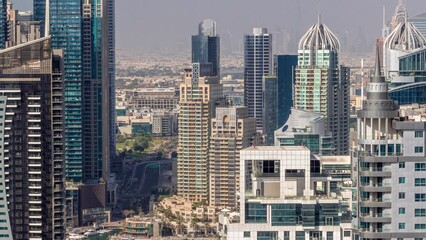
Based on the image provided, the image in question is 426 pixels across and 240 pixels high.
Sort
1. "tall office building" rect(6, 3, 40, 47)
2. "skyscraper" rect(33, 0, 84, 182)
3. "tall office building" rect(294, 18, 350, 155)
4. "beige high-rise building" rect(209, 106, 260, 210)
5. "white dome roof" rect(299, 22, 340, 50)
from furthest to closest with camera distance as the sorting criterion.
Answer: "skyscraper" rect(33, 0, 84, 182), "beige high-rise building" rect(209, 106, 260, 210), "tall office building" rect(294, 18, 350, 155), "white dome roof" rect(299, 22, 340, 50), "tall office building" rect(6, 3, 40, 47)

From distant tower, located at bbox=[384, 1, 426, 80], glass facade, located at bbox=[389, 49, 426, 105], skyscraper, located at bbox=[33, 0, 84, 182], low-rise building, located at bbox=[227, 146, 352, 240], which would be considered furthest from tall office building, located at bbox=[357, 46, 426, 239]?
skyscraper, located at bbox=[33, 0, 84, 182]

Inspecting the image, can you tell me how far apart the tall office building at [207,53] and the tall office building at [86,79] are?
245 centimetres

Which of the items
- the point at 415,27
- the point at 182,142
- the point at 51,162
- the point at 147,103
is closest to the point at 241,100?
the point at 182,142

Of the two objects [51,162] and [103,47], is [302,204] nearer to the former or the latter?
[51,162]

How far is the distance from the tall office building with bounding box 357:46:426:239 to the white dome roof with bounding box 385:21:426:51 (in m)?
9.70

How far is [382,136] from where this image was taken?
1270 cm

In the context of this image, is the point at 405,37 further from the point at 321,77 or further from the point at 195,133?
the point at 195,133

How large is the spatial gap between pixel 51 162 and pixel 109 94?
1035 inches

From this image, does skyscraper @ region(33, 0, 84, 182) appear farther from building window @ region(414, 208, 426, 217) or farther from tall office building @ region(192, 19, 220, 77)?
building window @ region(414, 208, 426, 217)

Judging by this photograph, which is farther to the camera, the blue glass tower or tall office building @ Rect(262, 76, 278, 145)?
tall office building @ Rect(262, 76, 278, 145)

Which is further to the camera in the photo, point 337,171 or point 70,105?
point 70,105

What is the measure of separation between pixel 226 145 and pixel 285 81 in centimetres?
470

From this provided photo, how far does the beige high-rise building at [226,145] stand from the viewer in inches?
1423

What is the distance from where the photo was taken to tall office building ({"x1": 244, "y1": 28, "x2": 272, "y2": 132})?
43.8m
